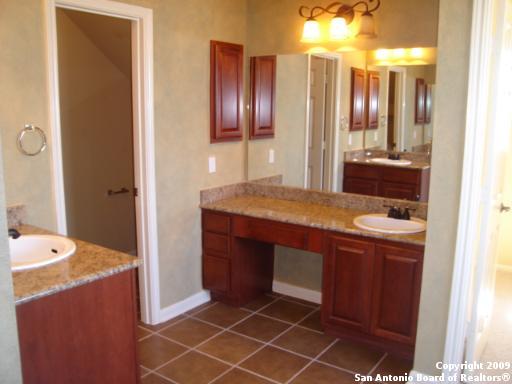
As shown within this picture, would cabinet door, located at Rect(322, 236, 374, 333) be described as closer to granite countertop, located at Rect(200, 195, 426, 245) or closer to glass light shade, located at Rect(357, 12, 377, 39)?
granite countertop, located at Rect(200, 195, 426, 245)

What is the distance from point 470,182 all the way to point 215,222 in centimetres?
194

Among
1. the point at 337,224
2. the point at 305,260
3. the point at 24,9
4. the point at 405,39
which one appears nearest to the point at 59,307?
the point at 24,9

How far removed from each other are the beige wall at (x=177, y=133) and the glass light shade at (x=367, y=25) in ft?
3.38

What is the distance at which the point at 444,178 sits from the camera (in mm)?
2453

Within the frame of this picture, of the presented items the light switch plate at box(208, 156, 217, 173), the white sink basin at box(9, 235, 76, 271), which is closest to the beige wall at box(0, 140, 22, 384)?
the white sink basin at box(9, 235, 76, 271)

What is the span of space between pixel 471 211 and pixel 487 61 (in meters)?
0.72

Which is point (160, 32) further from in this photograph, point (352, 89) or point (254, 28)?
point (352, 89)

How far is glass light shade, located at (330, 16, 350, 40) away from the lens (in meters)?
3.31

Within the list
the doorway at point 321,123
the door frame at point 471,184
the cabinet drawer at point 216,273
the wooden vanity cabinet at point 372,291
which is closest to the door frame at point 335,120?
the doorway at point 321,123

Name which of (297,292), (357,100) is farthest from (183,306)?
(357,100)

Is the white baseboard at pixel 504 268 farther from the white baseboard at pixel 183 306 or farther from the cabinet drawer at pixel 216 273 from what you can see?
the white baseboard at pixel 183 306

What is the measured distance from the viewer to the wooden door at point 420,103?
309 centimetres

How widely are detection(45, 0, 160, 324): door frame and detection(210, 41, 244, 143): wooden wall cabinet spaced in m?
0.58

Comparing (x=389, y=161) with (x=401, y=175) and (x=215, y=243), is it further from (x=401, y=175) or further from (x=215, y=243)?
(x=215, y=243)
